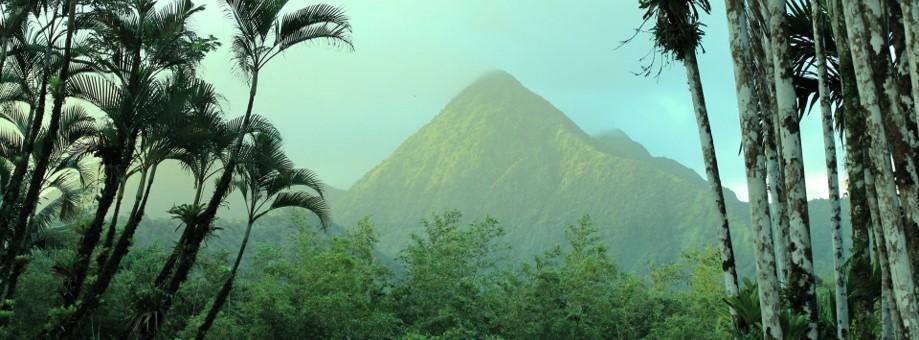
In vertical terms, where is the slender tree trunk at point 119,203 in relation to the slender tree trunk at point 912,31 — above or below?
below

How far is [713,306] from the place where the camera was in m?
25.6

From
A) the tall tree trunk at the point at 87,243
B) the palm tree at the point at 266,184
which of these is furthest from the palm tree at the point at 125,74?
the palm tree at the point at 266,184

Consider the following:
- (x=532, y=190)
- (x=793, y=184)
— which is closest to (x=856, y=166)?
(x=793, y=184)

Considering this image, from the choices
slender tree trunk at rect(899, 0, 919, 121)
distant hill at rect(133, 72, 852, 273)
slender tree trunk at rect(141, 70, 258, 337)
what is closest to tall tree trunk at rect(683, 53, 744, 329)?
slender tree trunk at rect(899, 0, 919, 121)

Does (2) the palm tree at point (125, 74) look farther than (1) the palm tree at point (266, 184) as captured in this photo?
No

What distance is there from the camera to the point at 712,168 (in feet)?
24.5

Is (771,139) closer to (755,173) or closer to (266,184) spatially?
(755,173)

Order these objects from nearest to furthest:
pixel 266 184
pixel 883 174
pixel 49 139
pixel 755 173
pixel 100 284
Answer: pixel 883 174 → pixel 755 173 → pixel 49 139 → pixel 100 284 → pixel 266 184

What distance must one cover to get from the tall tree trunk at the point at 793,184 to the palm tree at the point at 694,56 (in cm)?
135

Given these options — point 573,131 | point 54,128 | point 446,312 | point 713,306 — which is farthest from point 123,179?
point 573,131

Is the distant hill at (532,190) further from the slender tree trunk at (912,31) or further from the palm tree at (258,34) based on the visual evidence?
the slender tree trunk at (912,31)

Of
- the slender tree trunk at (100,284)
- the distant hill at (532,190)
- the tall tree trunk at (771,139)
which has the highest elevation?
the distant hill at (532,190)

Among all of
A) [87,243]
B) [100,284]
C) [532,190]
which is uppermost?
[532,190]

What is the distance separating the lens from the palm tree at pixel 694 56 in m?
7.30
